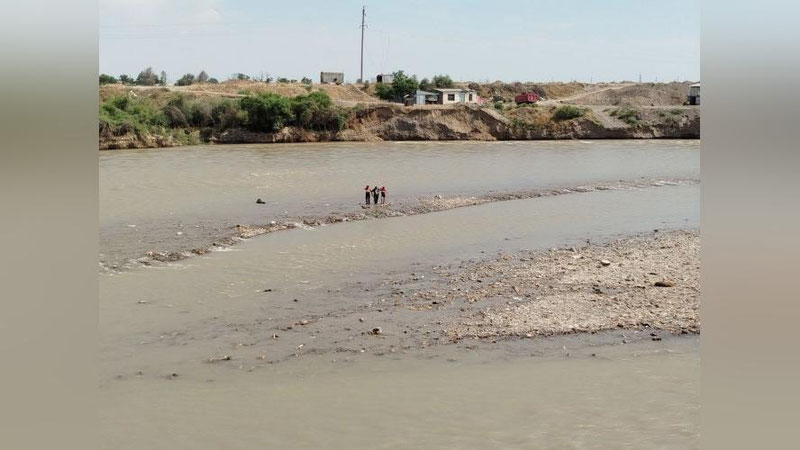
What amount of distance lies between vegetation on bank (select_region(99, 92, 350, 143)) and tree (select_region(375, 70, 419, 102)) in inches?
515

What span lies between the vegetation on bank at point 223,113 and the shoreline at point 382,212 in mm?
22353

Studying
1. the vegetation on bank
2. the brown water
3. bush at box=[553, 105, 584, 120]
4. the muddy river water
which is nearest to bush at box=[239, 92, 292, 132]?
the vegetation on bank

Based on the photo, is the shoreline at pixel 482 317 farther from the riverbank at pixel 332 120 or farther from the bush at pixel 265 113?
the bush at pixel 265 113

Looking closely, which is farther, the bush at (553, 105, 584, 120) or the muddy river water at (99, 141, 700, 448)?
the bush at (553, 105, 584, 120)

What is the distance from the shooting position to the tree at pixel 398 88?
60.6m

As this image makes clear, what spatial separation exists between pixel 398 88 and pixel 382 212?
4052 centimetres

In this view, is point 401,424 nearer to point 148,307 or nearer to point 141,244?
point 148,307

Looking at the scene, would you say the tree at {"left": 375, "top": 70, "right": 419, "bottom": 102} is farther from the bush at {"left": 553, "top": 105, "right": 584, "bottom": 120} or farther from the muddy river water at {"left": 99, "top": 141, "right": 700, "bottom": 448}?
the muddy river water at {"left": 99, "top": 141, "right": 700, "bottom": 448}

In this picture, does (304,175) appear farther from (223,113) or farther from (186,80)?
(186,80)

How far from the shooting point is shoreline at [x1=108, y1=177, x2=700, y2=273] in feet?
52.0

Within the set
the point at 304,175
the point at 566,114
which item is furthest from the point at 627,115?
the point at 304,175
